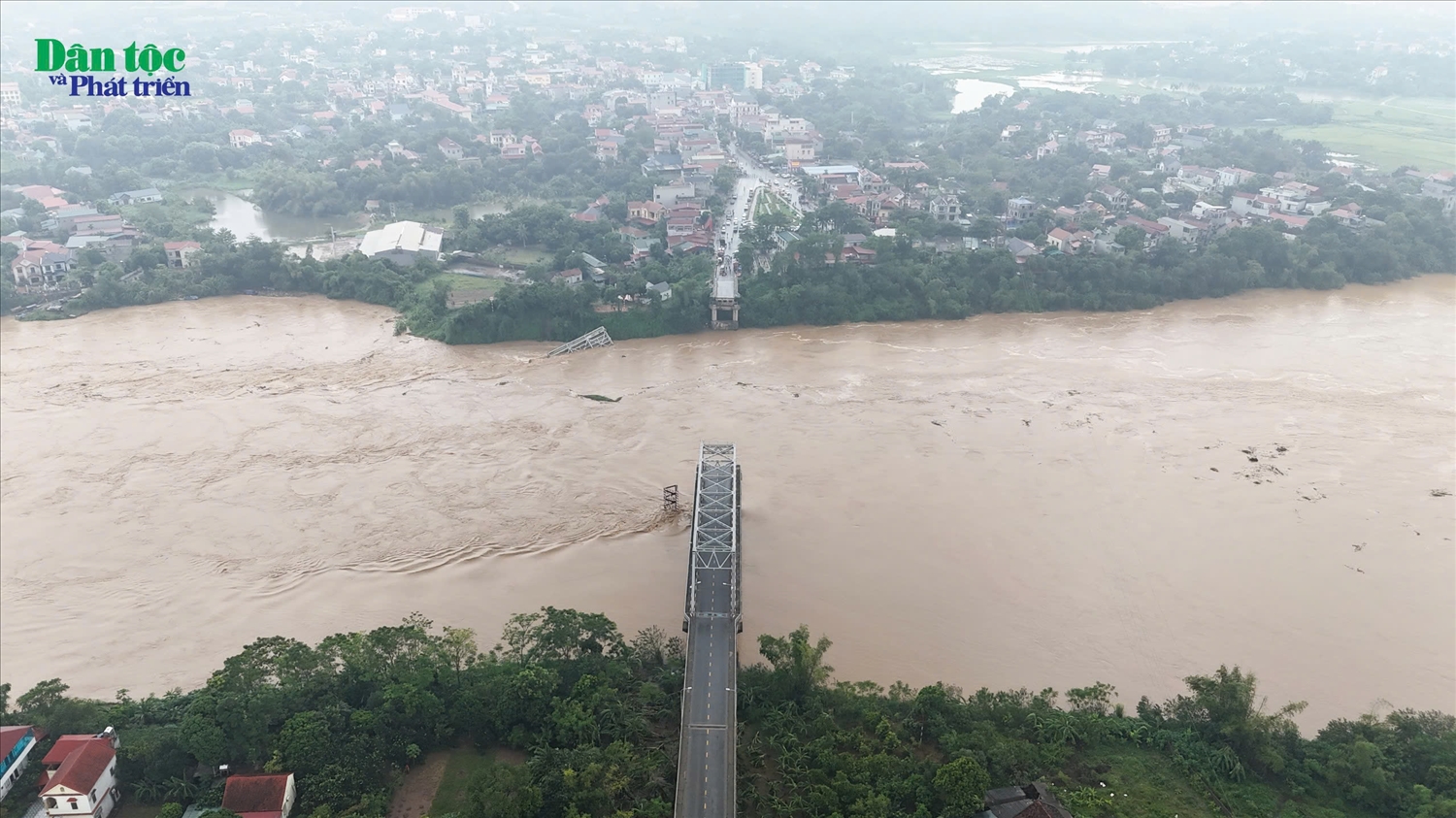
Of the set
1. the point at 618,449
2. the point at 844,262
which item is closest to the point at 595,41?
the point at 844,262

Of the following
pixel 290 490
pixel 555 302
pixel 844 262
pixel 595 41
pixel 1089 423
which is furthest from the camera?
pixel 595 41

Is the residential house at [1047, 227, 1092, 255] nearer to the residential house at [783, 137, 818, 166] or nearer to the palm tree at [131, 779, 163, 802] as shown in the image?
the residential house at [783, 137, 818, 166]

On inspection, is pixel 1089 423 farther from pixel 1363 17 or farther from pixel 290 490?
pixel 1363 17

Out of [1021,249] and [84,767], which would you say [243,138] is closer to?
[1021,249]

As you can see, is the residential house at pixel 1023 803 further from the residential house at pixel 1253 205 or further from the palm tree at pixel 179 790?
the residential house at pixel 1253 205

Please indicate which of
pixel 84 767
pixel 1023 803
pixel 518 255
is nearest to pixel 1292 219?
pixel 518 255

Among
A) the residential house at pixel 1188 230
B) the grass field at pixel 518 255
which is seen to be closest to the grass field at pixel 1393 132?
the residential house at pixel 1188 230
